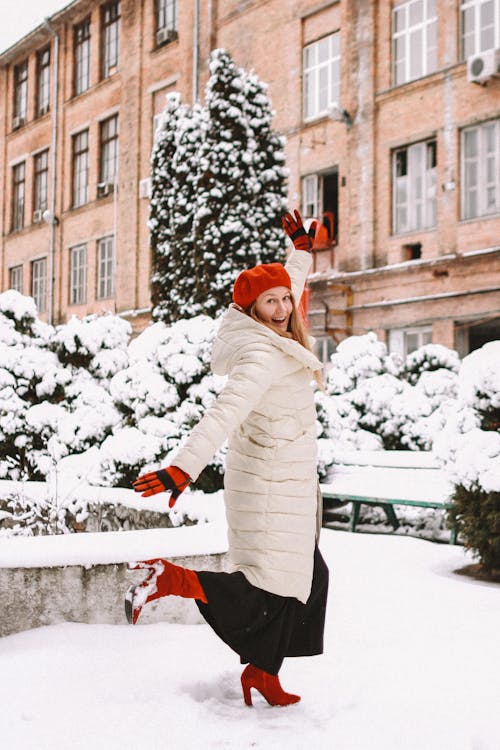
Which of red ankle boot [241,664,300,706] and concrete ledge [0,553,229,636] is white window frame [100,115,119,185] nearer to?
concrete ledge [0,553,229,636]

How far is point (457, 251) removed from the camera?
16750 mm

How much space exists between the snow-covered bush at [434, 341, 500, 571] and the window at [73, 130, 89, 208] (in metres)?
24.6

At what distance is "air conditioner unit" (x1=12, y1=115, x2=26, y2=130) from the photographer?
109 feet

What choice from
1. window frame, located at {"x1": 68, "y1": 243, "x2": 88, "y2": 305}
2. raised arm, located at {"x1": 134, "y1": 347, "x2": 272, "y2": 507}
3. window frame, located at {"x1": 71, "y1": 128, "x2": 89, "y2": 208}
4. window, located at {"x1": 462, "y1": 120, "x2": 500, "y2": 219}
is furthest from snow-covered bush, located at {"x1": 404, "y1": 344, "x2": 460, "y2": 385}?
window frame, located at {"x1": 71, "y1": 128, "x2": 89, "y2": 208}

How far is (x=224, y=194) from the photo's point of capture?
1762cm

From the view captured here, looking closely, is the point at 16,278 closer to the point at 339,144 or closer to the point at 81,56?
the point at 81,56

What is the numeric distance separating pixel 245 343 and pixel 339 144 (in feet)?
56.5

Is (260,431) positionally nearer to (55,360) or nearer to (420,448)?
(55,360)

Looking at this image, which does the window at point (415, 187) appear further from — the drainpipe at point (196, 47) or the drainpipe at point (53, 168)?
the drainpipe at point (53, 168)

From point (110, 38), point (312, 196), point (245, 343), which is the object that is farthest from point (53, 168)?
point (245, 343)

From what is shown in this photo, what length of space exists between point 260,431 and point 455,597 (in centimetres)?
259

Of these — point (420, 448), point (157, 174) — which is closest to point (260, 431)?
point (420, 448)

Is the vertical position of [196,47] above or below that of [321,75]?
above

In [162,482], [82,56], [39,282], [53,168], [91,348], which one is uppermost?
[82,56]
